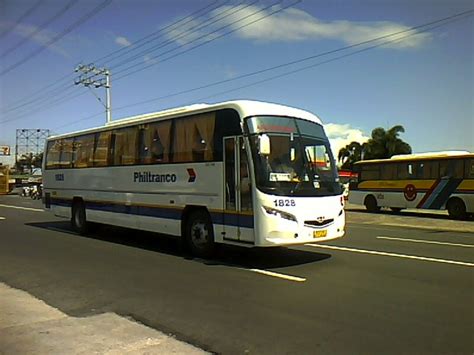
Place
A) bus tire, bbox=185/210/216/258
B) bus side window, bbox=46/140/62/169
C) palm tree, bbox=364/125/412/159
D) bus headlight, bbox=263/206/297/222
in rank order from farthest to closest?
palm tree, bbox=364/125/412/159, bus side window, bbox=46/140/62/169, bus tire, bbox=185/210/216/258, bus headlight, bbox=263/206/297/222

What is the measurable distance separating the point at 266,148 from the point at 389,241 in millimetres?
5976

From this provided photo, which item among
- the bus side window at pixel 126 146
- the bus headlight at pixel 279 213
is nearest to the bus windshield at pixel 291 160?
the bus headlight at pixel 279 213

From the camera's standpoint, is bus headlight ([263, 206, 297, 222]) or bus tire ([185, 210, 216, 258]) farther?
bus tire ([185, 210, 216, 258])

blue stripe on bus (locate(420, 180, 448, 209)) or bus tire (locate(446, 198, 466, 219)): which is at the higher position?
blue stripe on bus (locate(420, 180, 448, 209))

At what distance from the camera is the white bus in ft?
29.3

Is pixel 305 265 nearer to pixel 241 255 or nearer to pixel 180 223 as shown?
pixel 241 255

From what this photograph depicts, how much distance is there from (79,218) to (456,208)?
54.2ft

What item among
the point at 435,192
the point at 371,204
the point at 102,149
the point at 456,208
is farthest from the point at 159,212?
the point at 371,204

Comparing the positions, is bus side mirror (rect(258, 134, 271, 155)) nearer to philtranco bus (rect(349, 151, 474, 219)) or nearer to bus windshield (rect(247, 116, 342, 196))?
bus windshield (rect(247, 116, 342, 196))

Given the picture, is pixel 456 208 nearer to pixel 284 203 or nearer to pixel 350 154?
pixel 284 203

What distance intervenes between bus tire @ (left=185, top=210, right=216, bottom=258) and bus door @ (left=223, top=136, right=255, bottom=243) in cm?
63

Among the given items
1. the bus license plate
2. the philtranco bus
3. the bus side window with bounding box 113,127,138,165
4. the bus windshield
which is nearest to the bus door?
the bus windshield

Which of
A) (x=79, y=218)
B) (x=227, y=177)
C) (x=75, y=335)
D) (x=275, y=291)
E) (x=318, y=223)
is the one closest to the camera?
(x=75, y=335)

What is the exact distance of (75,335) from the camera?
17.3 ft
